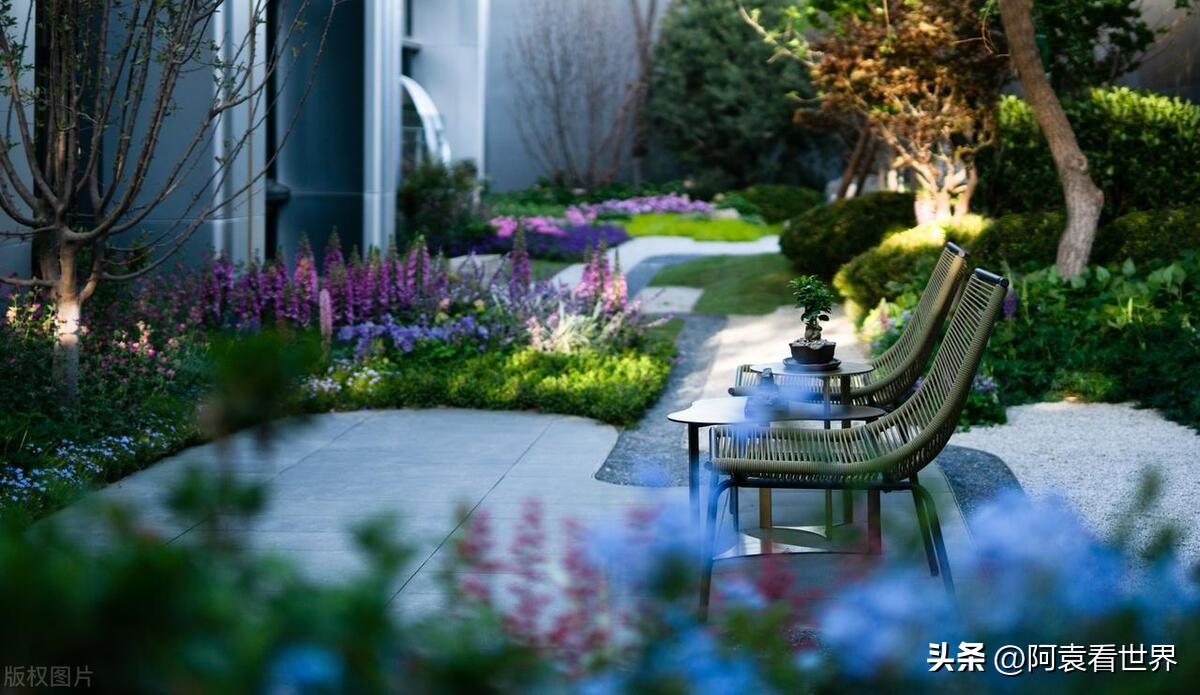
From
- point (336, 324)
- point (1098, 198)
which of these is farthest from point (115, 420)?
point (1098, 198)

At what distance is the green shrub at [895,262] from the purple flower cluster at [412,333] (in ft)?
11.3

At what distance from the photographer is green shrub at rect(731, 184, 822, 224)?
987 inches

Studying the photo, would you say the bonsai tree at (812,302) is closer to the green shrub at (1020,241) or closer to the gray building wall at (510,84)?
the green shrub at (1020,241)

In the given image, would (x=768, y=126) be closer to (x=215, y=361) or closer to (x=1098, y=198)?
(x=1098, y=198)

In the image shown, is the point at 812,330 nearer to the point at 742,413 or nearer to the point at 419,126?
the point at 742,413

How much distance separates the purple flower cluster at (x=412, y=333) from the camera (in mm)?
8828

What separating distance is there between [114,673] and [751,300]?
12480mm

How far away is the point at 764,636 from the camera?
4.13ft

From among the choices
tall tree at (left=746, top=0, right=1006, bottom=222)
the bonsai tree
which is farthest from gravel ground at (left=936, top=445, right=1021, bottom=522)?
tall tree at (left=746, top=0, right=1006, bottom=222)

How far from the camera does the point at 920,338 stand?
549 centimetres

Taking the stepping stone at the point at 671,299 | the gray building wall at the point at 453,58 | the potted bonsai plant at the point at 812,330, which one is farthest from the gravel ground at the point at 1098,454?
the gray building wall at the point at 453,58

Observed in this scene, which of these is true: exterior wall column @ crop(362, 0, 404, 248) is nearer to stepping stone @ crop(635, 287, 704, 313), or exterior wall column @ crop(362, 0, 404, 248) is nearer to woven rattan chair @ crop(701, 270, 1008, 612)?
stepping stone @ crop(635, 287, 704, 313)

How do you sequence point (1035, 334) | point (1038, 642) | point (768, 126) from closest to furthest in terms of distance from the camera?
point (1038, 642), point (1035, 334), point (768, 126)

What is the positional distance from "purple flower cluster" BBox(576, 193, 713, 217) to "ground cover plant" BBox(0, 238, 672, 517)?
48.0 ft
